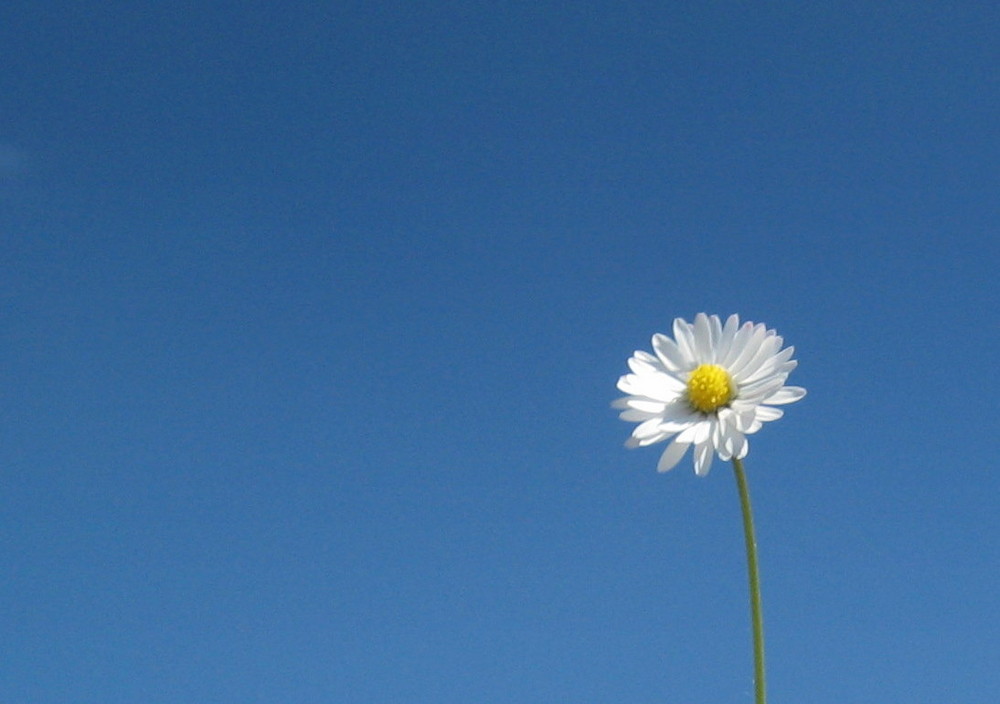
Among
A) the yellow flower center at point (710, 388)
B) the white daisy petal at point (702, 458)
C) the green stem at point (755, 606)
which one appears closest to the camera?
the green stem at point (755, 606)

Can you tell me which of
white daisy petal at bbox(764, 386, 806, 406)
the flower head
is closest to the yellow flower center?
the flower head

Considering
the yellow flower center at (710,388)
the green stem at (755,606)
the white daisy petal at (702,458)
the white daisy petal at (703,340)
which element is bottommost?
the green stem at (755,606)

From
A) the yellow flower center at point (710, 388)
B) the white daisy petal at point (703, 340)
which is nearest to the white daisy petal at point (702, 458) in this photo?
the yellow flower center at point (710, 388)

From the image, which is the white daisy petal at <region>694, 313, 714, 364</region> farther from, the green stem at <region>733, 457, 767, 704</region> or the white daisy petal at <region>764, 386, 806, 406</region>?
the green stem at <region>733, 457, 767, 704</region>

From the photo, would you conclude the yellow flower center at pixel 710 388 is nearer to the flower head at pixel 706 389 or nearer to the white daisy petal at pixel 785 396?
the flower head at pixel 706 389

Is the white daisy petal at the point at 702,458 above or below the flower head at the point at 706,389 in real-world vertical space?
below

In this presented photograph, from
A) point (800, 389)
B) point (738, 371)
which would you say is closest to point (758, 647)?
point (800, 389)

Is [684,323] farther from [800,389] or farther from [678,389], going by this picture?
[800,389]

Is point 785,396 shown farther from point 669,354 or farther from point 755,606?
point 755,606

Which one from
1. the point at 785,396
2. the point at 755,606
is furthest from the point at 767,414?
the point at 755,606
